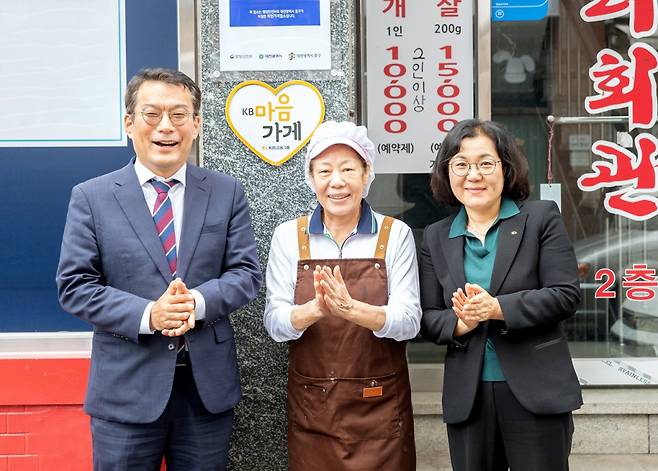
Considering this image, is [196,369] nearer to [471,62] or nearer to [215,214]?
[215,214]

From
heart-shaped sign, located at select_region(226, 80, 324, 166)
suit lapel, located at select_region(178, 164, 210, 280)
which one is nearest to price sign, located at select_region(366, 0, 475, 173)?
heart-shaped sign, located at select_region(226, 80, 324, 166)

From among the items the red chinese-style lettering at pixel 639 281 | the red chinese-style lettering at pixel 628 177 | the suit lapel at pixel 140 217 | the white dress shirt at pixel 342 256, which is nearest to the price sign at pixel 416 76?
the red chinese-style lettering at pixel 628 177

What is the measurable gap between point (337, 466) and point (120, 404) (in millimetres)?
811

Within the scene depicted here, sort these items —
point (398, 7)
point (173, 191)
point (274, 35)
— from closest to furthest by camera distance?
point (173, 191), point (274, 35), point (398, 7)

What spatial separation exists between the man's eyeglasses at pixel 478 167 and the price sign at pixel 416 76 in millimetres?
1557

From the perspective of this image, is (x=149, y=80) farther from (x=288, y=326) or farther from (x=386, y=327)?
(x=386, y=327)

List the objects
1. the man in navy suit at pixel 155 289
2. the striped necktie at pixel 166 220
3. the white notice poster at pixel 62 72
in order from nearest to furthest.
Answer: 1. the man in navy suit at pixel 155 289
2. the striped necktie at pixel 166 220
3. the white notice poster at pixel 62 72

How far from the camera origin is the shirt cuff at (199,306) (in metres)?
2.60

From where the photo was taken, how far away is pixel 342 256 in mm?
2875

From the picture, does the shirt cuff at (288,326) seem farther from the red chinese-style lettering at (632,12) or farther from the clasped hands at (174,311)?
the red chinese-style lettering at (632,12)

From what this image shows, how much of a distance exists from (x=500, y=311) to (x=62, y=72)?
7.67 feet

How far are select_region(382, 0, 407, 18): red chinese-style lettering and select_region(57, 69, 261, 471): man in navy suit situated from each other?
6.26 ft

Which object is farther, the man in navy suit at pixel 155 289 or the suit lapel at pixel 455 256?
the suit lapel at pixel 455 256

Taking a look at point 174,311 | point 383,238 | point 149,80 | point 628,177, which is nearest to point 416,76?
point 628,177
